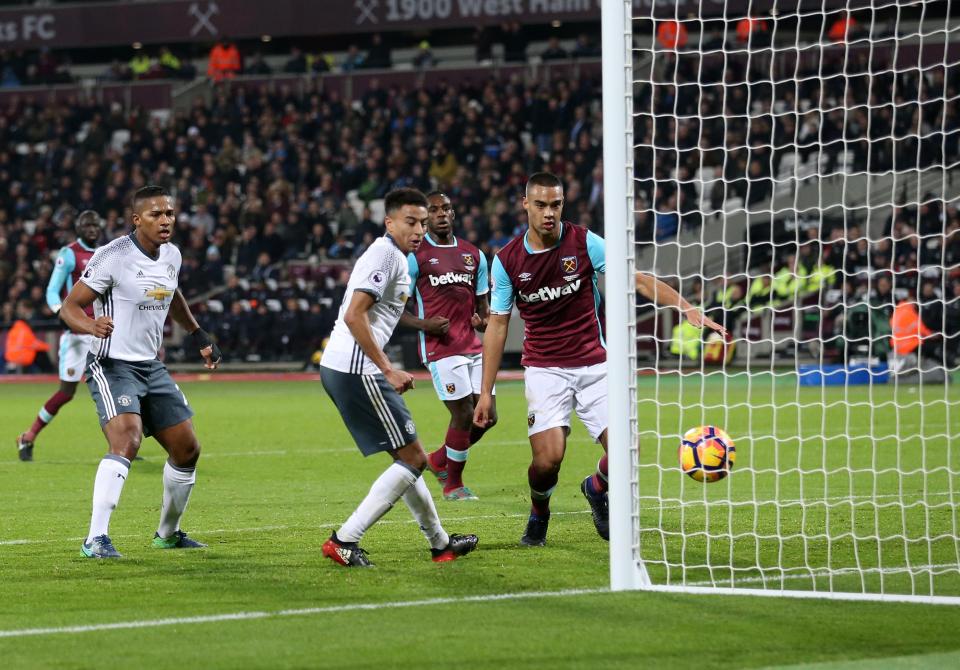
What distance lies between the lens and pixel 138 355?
8.09 metres

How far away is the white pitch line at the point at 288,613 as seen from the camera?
5770mm

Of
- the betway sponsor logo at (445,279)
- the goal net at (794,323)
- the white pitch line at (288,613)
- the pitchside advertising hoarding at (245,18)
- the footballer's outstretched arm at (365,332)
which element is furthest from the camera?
the pitchside advertising hoarding at (245,18)

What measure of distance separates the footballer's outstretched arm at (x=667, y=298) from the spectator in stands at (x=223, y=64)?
31.8m

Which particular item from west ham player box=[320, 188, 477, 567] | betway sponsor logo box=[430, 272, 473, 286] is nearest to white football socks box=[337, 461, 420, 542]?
west ham player box=[320, 188, 477, 567]

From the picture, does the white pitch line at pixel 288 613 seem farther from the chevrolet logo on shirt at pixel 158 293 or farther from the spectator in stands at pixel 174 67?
the spectator in stands at pixel 174 67

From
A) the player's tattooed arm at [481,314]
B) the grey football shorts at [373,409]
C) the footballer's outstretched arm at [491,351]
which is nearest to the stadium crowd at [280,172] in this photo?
the player's tattooed arm at [481,314]

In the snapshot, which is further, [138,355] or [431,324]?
[431,324]

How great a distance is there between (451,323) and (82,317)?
3864mm

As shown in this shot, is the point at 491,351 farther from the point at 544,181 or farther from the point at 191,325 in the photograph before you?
the point at 191,325

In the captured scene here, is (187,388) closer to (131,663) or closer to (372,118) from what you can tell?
(372,118)

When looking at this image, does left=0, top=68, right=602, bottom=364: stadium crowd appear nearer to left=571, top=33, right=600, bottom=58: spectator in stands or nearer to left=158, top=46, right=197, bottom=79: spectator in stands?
left=571, top=33, right=600, bottom=58: spectator in stands

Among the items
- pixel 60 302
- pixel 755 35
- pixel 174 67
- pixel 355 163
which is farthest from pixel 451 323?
pixel 174 67

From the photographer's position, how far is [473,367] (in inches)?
435

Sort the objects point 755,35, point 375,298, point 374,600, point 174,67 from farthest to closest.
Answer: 1. point 174,67
2. point 755,35
3. point 375,298
4. point 374,600
